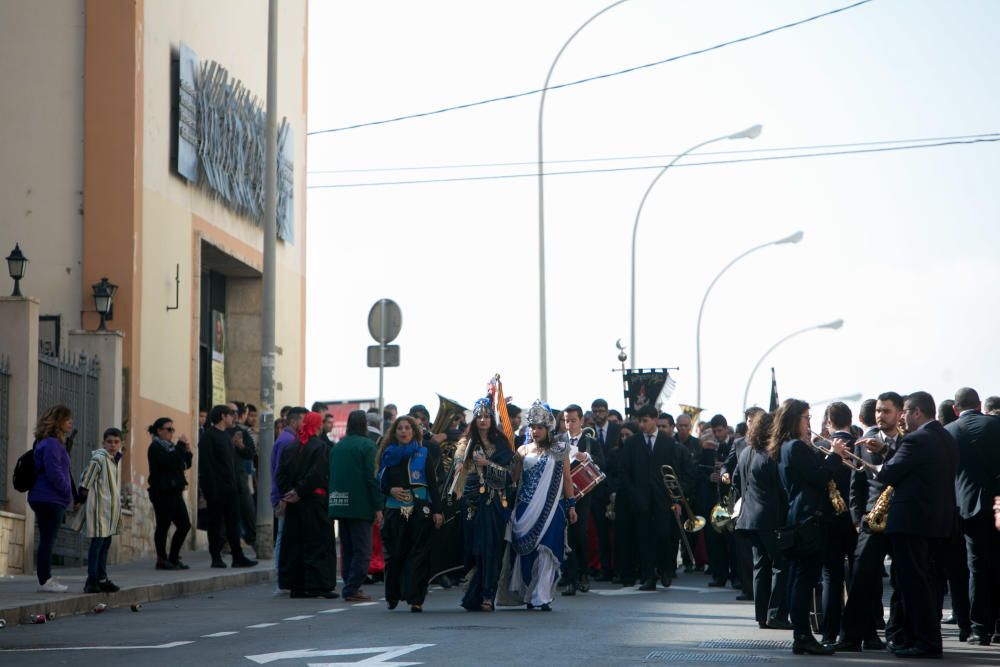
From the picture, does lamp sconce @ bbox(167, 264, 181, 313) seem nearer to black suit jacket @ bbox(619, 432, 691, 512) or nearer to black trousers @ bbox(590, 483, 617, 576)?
black trousers @ bbox(590, 483, 617, 576)

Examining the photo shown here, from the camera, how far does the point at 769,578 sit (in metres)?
14.7

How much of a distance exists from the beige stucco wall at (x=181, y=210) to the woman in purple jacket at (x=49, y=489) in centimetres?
859

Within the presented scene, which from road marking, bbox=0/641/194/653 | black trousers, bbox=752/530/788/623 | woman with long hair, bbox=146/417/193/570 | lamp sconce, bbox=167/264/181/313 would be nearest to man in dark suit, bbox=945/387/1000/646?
→ black trousers, bbox=752/530/788/623

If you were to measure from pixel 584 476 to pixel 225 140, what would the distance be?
13.6 meters

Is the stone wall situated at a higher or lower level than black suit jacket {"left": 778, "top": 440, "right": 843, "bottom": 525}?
lower

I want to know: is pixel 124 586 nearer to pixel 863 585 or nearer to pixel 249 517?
pixel 249 517

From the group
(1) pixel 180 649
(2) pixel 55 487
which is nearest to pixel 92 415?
(2) pixel 55 487

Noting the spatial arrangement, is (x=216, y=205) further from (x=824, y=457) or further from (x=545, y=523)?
(x=824, y=457)

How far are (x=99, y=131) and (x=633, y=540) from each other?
10.3m

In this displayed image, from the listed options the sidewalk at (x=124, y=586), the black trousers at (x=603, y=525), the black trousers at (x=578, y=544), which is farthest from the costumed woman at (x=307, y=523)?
the black trousers at (x=603, y=525)

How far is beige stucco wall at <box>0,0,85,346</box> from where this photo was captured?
85.9 ft

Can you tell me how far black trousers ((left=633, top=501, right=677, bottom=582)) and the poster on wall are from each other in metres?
13.2

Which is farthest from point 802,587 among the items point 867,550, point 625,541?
point 625,541

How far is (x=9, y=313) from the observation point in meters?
21.5
